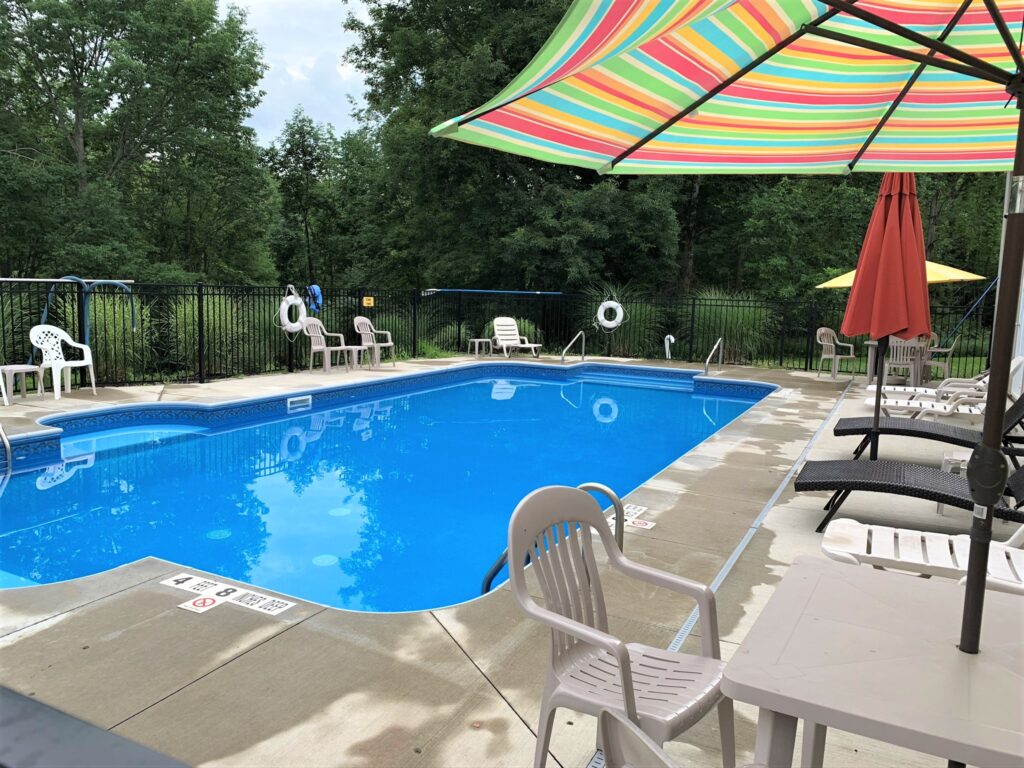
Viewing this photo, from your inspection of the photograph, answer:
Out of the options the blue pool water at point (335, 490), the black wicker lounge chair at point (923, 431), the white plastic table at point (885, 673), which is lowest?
the blue pool water at point (335, 490)

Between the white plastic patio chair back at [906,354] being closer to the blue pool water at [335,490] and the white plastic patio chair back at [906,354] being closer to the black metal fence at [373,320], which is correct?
the blue pool water at [335,490]

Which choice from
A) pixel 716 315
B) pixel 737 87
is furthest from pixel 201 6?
pixel 737 87

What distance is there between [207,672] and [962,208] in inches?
949

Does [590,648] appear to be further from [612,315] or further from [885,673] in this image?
[612,315]

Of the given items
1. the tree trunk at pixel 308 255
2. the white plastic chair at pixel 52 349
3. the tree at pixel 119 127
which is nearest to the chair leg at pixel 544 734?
the white plastic chair at pixel 52 349

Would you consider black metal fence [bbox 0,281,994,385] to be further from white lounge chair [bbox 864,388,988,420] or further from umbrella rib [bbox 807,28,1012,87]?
umbrella rib [bbox 807,28,1012,87]

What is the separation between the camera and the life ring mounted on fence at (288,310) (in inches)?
440

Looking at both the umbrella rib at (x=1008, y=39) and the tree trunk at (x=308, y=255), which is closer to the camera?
the umbrella rib at (x=1008, y=39)

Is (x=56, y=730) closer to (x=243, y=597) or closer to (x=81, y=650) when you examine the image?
(x=81, y=650)

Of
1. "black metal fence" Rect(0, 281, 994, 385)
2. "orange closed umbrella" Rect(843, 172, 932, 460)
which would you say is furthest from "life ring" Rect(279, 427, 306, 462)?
"orange closed umbrella" Rect(843, 172, 932, 460)

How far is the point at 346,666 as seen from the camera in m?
2.75

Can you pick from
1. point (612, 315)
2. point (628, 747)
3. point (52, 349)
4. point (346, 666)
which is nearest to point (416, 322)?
point (612, 315)

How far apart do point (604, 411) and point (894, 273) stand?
19.2 feet

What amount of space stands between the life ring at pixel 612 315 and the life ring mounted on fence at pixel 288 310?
20.4 feet
